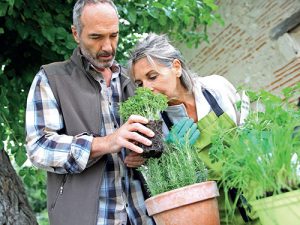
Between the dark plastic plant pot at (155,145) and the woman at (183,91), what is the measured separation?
14cm

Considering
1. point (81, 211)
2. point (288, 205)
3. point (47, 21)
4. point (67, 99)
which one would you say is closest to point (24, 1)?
point (47, 21)

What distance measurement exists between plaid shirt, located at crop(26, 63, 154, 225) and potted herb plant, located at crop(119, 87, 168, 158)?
0.24 m

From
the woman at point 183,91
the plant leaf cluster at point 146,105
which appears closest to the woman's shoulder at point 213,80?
the woman at point 183,91

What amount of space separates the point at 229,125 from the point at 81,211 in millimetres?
694

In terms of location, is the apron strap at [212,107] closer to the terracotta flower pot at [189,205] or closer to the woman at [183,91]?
the woman at [183,91]

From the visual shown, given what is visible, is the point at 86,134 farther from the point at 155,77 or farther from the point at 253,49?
the point at 253,49

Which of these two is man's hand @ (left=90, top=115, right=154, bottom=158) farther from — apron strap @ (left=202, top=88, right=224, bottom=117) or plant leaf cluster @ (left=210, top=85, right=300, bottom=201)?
apron strap @ (left=202, top=88, right=224, bottom=117)

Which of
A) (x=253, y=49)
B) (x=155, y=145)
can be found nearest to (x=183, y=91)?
(x=155, y=145)

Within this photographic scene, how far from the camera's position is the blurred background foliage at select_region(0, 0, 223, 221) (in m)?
3.86

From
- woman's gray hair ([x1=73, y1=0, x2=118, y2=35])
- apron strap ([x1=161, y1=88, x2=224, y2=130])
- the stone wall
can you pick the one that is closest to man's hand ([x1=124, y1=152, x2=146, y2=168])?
apron strap ([x1=161, y1=88, x2=224, y2=130])

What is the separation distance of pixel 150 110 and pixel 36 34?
6.53 feet

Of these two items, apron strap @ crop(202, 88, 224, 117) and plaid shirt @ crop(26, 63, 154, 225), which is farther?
apron strap @ crop(202, 88, 224, 117)

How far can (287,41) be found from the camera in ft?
20.0

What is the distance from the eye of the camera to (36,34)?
390 centimetres
